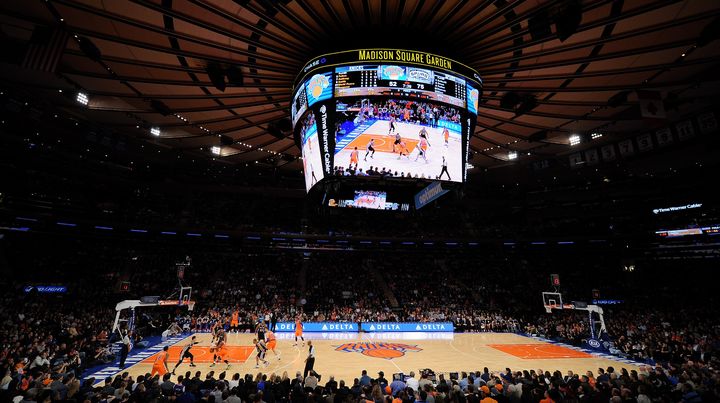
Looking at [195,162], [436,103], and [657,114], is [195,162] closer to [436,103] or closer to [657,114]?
[436,103]

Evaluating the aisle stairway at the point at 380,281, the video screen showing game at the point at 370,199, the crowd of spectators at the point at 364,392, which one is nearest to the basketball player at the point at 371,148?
the video screen showing game at the point at 370,199

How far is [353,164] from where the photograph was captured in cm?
1159

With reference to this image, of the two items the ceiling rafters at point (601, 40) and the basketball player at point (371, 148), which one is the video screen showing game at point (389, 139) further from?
the ceiling rafters at point (601, 40)

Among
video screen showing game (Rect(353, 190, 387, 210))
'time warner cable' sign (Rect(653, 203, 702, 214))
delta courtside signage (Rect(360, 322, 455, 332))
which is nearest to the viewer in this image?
video screen showing game (Rect(353, 190, 387, 210))

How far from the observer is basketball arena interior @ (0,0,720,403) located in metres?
10.7

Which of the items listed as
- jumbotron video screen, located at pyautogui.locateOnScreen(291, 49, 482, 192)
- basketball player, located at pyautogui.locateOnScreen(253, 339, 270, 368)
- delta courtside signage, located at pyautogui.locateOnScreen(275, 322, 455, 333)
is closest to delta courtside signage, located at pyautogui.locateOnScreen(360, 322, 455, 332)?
delta courtside signage, located at pyautogui.locateOnScreen(275, 322, 455, 333)

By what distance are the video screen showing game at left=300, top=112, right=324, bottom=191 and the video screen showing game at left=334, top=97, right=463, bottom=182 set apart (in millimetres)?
866

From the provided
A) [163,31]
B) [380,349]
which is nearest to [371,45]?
[163,31]

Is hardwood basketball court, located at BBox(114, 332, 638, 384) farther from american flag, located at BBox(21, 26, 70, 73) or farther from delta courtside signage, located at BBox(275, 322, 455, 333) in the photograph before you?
american flag, located at BBox(21, 26, 70, 73)

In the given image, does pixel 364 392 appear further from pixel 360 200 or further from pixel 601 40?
pixel 601 40

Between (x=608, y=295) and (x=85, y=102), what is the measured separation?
4764cm

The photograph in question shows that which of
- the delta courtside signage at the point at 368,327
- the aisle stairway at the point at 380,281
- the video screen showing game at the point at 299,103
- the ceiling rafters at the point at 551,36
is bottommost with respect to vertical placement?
the delta courtside signage at the point at 368,327

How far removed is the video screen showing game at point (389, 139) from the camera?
38.1 feet

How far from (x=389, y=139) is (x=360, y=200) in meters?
3.94
